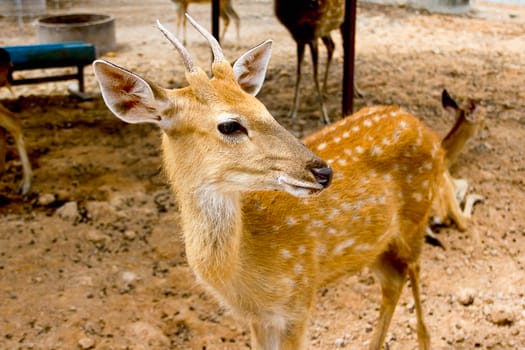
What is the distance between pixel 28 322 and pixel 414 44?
7406 mm

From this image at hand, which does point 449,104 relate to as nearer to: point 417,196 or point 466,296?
point 466,296

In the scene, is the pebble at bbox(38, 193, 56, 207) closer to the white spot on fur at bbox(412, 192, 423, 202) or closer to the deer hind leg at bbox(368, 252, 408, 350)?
the deer hind leg at bbox(368, 252, 408, 350)

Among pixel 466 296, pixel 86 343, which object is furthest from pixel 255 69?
pixel 466 296

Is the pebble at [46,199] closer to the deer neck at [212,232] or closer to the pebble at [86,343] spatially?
the pebble at [86,343]

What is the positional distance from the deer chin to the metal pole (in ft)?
11.7

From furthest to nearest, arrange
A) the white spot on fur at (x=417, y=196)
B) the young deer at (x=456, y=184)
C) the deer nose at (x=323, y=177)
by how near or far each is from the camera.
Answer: the young deer at (x=456, y=184)
the white spot on fur at (x=417, y=196)
the deer nose at (x=323, y=177)

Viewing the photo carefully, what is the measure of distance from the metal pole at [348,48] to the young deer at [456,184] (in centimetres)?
91

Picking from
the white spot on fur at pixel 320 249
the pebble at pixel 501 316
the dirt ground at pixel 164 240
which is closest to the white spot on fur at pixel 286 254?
the white spot on fur at pixel 320 249

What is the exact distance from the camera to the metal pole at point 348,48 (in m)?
5.44

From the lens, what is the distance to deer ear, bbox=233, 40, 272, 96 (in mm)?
2662

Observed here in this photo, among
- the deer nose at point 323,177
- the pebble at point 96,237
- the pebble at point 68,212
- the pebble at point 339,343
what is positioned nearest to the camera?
the deer nose at point 323,177

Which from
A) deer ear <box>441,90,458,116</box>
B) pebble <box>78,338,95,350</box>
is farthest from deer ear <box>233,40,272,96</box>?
deer ear <box>441,90,458,116</box>

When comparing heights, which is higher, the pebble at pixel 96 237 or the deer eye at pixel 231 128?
the deer eye at pixel 231 128

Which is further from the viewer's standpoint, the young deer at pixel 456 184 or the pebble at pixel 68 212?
the pebble at pixel 68 212
